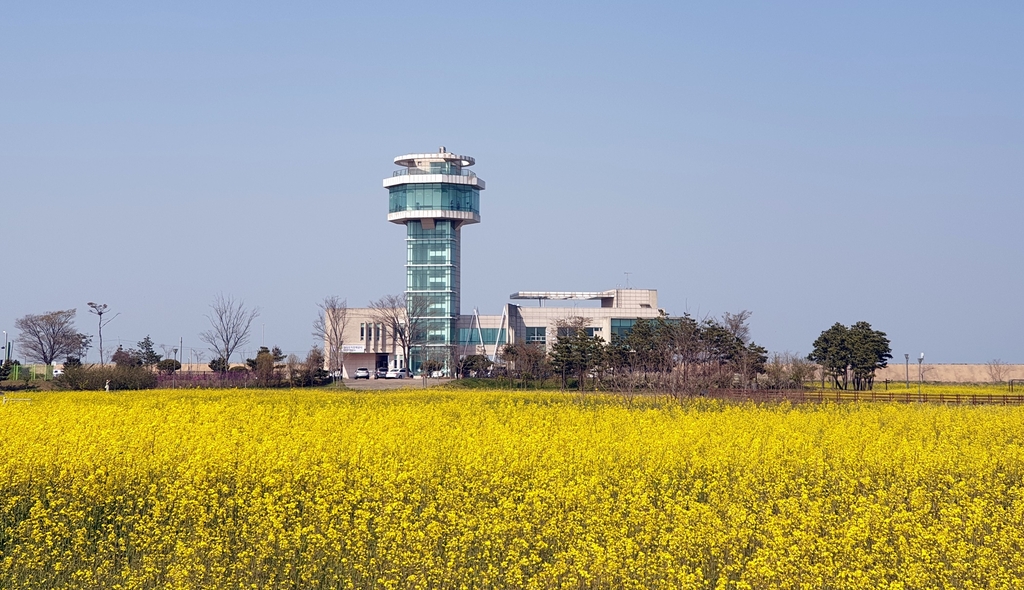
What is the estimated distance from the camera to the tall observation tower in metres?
96.3

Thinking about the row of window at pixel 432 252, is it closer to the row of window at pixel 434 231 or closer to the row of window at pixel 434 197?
the row of window at pixel 434 231

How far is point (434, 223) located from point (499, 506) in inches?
3387

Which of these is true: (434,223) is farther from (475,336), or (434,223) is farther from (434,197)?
(475,336)

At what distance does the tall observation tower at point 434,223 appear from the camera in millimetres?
96312

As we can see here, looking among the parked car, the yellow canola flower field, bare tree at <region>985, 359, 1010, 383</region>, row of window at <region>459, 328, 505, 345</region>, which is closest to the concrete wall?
bare tree at <region>985, 359, 1010, 383</region>

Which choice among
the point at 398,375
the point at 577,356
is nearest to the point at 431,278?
the point at 398,375

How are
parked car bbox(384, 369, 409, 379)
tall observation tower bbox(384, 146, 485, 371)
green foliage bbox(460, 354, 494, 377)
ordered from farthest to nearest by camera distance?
tall observation tower bbox(384, 146, 485, 371) < parked car bbox(384, 369, 409, 379) < green foliage bbox(460, 354, 494, 377)

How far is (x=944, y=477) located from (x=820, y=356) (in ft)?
187

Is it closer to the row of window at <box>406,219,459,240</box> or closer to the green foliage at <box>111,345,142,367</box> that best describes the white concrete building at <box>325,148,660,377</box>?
the row of window at <box>406,219,459,240</box>

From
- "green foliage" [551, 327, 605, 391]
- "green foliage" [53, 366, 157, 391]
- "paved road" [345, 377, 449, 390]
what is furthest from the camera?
"green foliage" [551, 327, 605, 391]

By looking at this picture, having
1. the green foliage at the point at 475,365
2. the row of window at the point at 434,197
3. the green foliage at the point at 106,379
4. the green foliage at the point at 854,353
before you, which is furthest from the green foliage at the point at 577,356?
the row of window at the point at 434,197

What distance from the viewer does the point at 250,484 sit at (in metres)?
14.0

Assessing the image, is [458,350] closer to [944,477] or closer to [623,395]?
[623,395]

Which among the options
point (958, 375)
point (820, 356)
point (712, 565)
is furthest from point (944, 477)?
point (958, 375)
